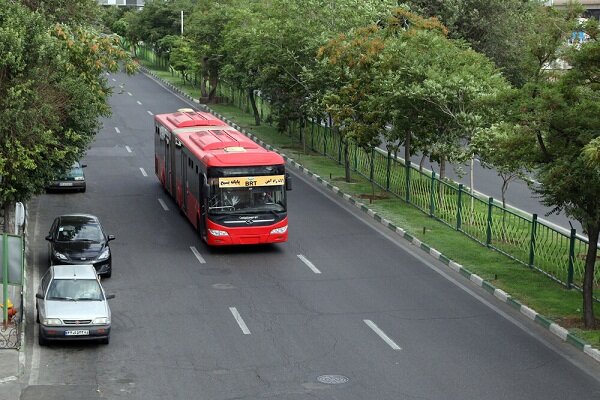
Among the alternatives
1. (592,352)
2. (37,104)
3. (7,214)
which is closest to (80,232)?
(7,214)

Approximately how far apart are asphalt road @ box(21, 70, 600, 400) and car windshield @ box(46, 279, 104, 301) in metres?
1.02

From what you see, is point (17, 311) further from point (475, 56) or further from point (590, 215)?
point (475, 56)

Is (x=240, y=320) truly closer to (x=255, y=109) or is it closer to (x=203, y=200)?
(x=203, y=200)

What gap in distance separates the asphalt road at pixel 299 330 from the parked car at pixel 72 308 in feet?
1.39

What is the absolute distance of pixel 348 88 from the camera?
40.0 m

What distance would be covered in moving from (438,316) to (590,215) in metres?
4.31

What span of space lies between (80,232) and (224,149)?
539cm

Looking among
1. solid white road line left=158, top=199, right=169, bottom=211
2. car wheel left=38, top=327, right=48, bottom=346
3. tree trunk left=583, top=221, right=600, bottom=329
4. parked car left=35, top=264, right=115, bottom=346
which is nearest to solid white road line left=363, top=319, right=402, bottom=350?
tree trunk left=583, top=221, right=600, bottom=329

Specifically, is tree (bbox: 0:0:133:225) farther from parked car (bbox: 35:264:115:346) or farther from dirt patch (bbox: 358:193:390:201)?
dirt patch (bbox: 358:193:390:201)

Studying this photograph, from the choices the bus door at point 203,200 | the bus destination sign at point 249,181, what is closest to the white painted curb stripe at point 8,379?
the bus destination sign at point 249,181

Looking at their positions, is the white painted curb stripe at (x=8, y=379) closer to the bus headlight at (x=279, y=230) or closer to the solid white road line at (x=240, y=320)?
the solid white road line at (x=240, y=320)

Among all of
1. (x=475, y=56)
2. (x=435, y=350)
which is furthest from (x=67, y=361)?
(x=475, y=56)

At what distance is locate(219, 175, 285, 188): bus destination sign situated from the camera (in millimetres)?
30250

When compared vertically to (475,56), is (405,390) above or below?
below
